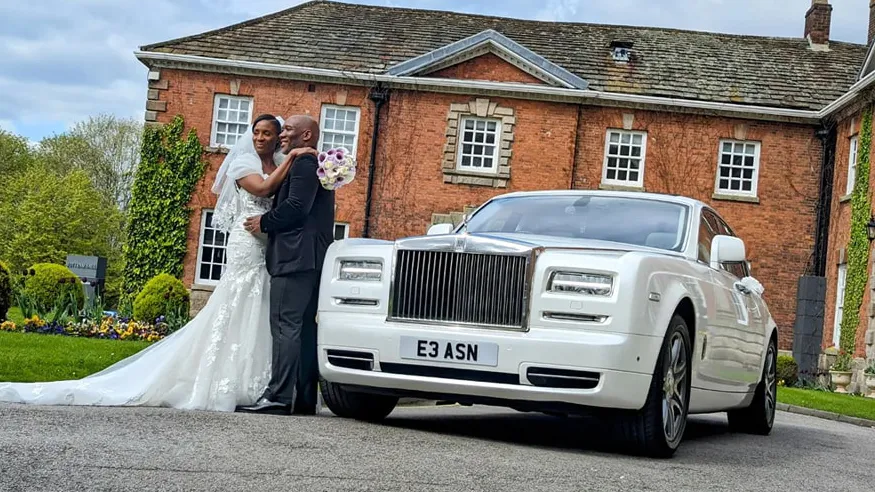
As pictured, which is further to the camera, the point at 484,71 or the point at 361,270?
the point at 484,71

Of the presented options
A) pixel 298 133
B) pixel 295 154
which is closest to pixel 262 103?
pixel 298 133

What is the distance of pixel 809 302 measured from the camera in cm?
2612

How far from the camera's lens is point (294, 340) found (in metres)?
7.63

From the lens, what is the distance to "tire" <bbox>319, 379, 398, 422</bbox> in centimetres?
725

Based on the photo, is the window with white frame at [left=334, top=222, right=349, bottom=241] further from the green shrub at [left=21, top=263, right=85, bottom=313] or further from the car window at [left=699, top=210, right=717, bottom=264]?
the car window at [left=699, top=210, right=717, bottom=264]

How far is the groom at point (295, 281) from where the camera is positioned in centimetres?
761

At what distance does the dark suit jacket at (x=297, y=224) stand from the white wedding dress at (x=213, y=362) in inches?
9.4

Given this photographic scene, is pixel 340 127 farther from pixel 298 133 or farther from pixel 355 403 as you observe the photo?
pixel 355 403

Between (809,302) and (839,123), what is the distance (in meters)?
4.29

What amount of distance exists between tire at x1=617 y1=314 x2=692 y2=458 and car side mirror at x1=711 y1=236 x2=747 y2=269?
0.96m

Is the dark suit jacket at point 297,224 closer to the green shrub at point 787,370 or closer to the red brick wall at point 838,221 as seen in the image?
the green shrub at point 787,370

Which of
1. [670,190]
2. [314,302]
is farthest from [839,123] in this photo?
[314,302]

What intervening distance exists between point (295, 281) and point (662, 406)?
2746 millimetres

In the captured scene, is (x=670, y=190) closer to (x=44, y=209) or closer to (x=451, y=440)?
(x=451, y=440)
